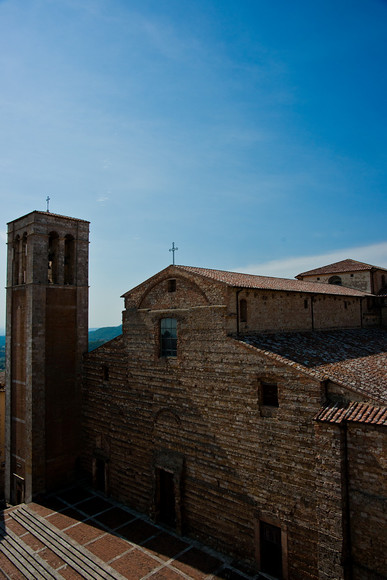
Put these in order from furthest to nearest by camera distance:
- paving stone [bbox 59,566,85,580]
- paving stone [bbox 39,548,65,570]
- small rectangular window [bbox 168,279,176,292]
A: small rectangular window [bbox 168,279,176,292] < paving stone [bbox 39,548,65,570] < paving stone [bbox 59,566,85,580]

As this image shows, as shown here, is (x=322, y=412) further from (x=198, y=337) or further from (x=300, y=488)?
(x=198, y=337)

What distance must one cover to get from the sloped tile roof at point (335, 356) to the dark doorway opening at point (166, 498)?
606cm

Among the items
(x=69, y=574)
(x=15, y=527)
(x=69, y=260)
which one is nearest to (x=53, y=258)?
(x=69, y=260)

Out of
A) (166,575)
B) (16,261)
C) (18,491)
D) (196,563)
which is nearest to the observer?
(166,575)

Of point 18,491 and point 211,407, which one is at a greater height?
point 211,407

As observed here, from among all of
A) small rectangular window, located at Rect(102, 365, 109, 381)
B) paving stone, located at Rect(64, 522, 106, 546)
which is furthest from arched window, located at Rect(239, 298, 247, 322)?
paving stone, located at Rect(64, 522, 106, 546)

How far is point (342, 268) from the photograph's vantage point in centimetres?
2608

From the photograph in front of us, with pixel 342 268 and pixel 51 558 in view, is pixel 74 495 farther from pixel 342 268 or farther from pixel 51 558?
pixel 342 268

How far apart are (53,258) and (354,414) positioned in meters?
14.5

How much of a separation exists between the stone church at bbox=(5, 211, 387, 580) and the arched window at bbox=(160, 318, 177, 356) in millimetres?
70

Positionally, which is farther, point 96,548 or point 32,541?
point 32,541

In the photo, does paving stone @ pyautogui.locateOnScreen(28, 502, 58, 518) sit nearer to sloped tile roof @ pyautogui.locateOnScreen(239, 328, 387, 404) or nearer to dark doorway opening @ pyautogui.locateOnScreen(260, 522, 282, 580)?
dark doorway opening @ pyautogui.locateOnScreen(260, 522, 282, 580)

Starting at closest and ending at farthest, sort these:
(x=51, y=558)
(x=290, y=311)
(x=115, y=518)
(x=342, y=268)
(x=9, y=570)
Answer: (x=9, y=570) → (x=51, y=558) → (x=115, y=518) → (x=290, y=311) → (x=342, y=268)

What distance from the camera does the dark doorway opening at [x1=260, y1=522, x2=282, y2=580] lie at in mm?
10367
